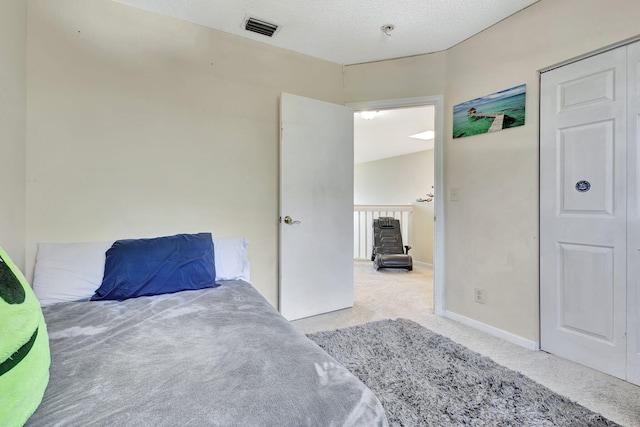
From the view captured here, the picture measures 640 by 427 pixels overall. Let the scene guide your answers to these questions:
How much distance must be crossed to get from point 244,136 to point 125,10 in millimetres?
1170

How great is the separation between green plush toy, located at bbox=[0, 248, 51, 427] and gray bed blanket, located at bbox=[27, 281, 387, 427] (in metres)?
0.07

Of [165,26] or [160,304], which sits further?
[165,26]

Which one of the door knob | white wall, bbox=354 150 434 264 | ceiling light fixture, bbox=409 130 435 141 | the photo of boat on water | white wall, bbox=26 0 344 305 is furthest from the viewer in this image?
white wall, bbox=354 150 434 264

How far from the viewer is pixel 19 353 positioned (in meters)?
0.71

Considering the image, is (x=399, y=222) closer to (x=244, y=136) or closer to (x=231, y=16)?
(x=244, y=136)

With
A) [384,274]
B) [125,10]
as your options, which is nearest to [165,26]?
[125,10]

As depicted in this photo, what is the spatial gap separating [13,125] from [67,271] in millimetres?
896

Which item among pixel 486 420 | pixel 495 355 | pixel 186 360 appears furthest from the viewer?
pixel 495 355

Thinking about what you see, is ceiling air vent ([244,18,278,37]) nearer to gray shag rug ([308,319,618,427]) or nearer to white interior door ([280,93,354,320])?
white interior door ([280,93,354,320])

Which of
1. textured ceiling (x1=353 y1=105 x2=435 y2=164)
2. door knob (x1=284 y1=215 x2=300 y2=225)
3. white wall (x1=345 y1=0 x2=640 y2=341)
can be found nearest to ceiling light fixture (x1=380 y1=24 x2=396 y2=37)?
white wall (x1=345 y1=0 x2=640 y2=341)

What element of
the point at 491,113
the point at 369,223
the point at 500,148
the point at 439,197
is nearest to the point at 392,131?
the point at 369,223

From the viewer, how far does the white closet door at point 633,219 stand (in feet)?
5.68

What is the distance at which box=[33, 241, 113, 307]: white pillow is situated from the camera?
176 cm

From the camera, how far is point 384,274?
4.74 metres
